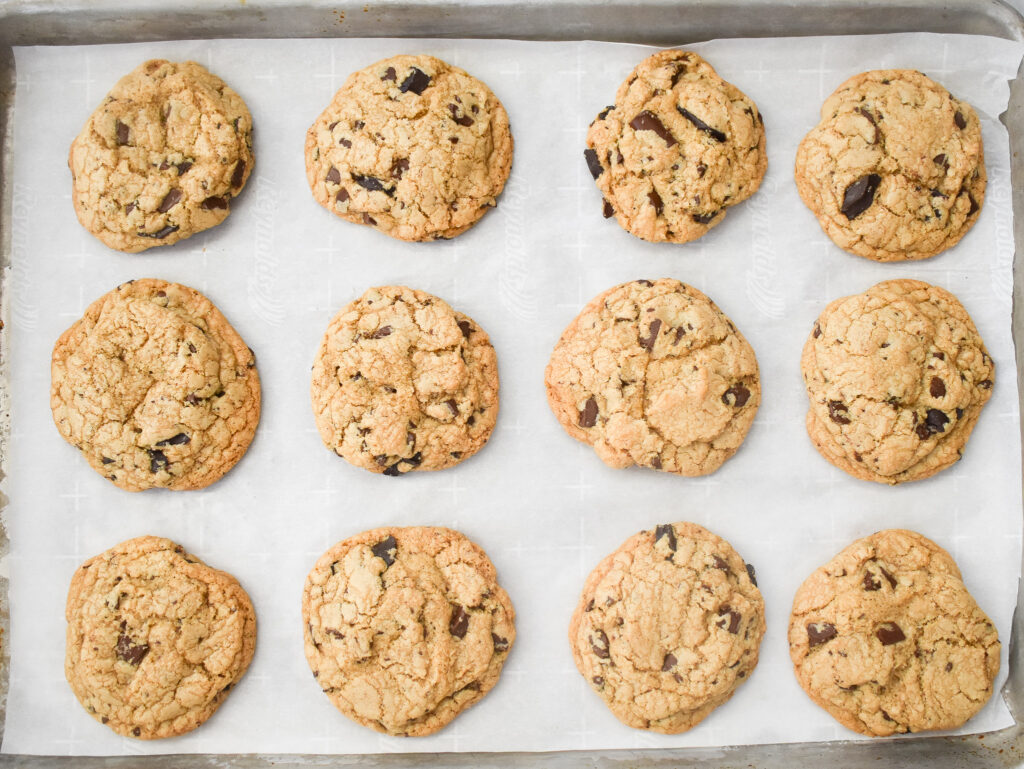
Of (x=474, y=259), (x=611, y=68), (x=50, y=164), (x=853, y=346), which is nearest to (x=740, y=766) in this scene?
(x=853, y=346)

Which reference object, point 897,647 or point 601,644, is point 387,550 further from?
point 897,647

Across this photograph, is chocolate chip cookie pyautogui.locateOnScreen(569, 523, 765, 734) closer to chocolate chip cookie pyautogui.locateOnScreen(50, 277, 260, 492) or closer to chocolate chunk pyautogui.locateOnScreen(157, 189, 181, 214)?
chocolate chip cookie pyautogui.locateOnScreen(50, 277, 260, 492)

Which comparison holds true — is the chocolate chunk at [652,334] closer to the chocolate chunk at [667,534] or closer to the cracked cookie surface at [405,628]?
the chocolate chunk at [667,534]

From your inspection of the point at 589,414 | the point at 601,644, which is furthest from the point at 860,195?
the point at 601,644

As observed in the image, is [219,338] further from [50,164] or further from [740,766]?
[740,766]

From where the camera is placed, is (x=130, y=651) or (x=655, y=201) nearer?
(x=130, y=651)

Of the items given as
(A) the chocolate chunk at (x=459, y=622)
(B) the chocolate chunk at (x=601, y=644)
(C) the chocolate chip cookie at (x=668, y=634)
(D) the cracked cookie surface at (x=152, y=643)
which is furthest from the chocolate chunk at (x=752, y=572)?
(D) the cracked cookie surface at (x=152, y=643)

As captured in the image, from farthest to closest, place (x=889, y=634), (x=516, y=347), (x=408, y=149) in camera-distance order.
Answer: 1. (x=516, y=347)
2. (x=408, y=149)
3. (x=889, y=634)
